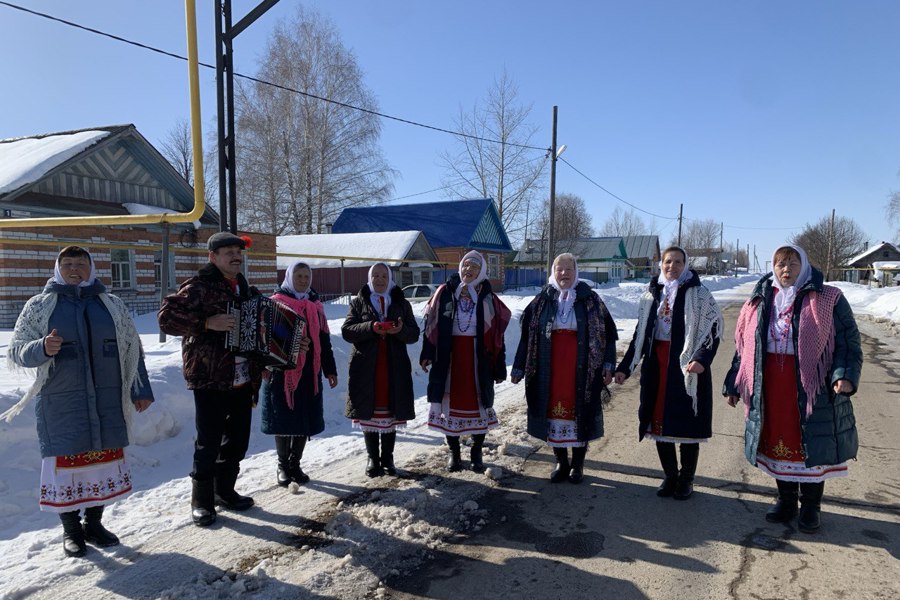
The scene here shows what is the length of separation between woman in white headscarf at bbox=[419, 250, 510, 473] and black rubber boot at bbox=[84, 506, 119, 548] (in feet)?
8.00

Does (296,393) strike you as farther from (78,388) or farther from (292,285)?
(78,388)

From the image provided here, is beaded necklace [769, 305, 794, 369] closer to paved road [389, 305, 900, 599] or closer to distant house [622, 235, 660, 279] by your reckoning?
paved road [389, 305, 900, 599]

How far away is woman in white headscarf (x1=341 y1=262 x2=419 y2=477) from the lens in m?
4.62

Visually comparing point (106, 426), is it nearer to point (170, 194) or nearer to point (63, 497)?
point (63, 497)

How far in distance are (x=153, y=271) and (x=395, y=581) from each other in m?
17.0

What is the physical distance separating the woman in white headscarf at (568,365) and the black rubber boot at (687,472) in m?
0.65

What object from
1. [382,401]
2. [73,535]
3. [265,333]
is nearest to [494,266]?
[382,401]

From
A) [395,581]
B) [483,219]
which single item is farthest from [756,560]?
[483,219]

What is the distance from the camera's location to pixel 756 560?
3248mm

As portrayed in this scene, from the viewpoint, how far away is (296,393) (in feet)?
14.8

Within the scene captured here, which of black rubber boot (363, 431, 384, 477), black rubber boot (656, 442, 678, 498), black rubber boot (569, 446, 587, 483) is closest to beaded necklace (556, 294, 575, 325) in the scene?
black rubber boot (569, 446, 587, 483)

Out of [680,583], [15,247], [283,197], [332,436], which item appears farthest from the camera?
[283,197]

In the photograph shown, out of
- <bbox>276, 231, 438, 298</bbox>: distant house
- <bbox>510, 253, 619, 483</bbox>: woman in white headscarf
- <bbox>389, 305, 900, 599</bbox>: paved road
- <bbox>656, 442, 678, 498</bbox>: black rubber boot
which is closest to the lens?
<bbox>389, 305, 900, 599</bbox>: paved road

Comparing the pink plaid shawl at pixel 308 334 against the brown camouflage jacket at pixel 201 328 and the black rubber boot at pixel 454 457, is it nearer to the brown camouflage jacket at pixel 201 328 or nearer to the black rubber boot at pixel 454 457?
the brown camouflage jacket at pixel 201 328
